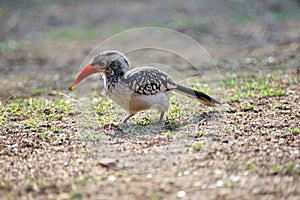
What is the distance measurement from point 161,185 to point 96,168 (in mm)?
804

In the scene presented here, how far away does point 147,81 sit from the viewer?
6285 millimetres

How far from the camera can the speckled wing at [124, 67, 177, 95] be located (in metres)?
6.24

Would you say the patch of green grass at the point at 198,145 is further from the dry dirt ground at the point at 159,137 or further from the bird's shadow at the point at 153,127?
the bird's shadow at the point at 153,127

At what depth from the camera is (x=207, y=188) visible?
4293mm

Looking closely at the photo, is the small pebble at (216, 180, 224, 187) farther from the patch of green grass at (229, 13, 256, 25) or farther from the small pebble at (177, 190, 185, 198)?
the patch of green grass at (229, 13, 256, 25)

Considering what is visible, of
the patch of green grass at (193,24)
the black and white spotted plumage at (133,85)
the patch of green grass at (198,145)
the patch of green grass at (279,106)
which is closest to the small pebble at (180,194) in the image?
the patch of green grass at (198,145)

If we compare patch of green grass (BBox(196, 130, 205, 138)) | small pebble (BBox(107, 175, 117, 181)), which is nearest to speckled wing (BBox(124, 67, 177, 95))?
patch of green grass (BBox(196, 130, 205, 138))

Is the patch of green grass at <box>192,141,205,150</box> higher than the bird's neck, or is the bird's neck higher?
the bird's neck

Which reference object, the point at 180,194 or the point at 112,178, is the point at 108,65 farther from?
the point at 180,194

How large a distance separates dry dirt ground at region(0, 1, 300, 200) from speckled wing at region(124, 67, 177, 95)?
45cm

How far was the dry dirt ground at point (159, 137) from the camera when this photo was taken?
439cm

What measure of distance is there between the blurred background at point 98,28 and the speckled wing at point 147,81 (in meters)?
3.12

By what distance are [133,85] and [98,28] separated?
997 centimetres

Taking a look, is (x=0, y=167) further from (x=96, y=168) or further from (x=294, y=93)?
(x=294, y=93)
